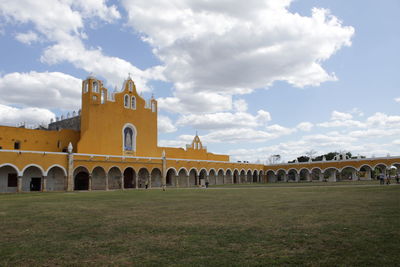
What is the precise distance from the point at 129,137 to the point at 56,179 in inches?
396

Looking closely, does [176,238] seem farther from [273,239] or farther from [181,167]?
[181,167]

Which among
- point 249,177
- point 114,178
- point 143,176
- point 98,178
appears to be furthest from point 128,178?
point 249,177

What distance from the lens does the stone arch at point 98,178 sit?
33.7m

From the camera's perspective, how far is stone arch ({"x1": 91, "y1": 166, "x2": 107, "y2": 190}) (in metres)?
33.7

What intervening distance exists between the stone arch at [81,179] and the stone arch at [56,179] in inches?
76.2

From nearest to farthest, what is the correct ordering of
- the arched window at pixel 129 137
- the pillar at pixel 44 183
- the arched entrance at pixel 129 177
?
1. the pillar at pixel 44 183
2. the arched entrance at pixel 129 177
3. the arched window at pixel 129 137

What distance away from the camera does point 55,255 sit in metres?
5.20

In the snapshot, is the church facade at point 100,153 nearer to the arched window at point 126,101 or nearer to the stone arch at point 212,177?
the arched window at point 126,101

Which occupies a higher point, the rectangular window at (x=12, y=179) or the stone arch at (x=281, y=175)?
the rectangular window at (x=12, y=179)

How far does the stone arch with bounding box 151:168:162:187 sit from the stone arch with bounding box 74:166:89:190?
841 centimetres

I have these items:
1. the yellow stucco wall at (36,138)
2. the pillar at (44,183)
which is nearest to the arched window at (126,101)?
the yellow stucco wall at (36,138)

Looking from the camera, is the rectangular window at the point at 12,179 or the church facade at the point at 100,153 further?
the church facade at the point at 100,153

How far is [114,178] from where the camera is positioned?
3538cm

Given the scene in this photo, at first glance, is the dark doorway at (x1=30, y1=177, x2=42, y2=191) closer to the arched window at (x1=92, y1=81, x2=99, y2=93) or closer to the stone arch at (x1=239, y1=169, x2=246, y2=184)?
the arched window at (x1=92, y1=81, x2=99, y2=93)
